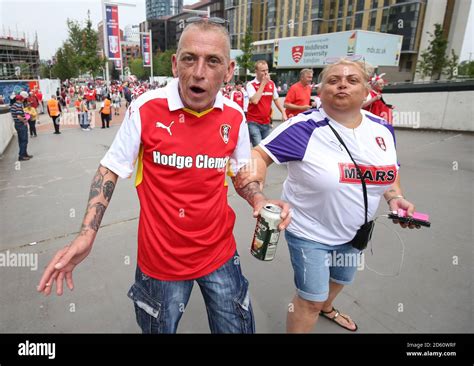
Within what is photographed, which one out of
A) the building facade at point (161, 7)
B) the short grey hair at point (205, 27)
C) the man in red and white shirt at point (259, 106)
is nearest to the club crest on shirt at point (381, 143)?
the short grey hair at point (205, 27)

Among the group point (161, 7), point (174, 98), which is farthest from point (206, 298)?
point (161, 7)

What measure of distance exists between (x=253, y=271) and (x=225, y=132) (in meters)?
1.95

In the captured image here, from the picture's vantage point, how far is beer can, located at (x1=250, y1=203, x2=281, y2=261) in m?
1.55

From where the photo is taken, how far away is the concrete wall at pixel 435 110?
36.4ft

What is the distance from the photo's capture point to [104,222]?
4.35 metres

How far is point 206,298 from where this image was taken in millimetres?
1801

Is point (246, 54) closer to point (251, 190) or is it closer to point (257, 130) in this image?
point (257, 130)

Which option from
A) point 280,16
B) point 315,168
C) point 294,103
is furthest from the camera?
point 280,16

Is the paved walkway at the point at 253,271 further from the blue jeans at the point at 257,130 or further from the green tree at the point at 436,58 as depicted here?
the green tree at the point at 436,58
